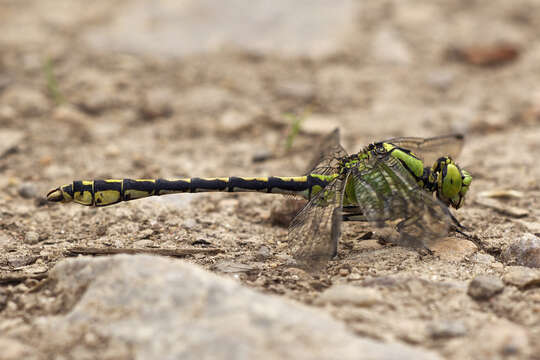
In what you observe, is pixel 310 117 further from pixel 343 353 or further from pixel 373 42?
pixel 343 353

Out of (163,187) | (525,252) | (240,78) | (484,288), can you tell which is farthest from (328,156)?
(240,78)

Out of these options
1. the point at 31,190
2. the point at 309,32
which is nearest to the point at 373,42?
the point at 309,32

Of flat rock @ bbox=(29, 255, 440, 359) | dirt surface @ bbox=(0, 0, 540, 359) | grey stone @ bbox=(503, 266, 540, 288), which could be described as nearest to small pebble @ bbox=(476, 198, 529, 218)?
dirt surface @ bbox=(0, 0, 540, 359)

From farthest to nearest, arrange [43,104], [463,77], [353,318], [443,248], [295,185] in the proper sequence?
[463,77], [43,104], [295,185], [443,248], [353,318]

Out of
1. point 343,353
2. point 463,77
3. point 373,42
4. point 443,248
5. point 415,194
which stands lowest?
point 343,353

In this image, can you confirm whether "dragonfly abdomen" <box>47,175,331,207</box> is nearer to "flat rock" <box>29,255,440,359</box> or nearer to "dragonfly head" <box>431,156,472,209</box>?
"dragonfly head" <box>431,156,472,209</box>

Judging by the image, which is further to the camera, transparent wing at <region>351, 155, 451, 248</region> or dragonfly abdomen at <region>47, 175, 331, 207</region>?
dragonfly abdomen at <region>47, 175, 331, 207</region>

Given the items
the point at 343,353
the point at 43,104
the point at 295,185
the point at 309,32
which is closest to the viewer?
the point at 343,353
